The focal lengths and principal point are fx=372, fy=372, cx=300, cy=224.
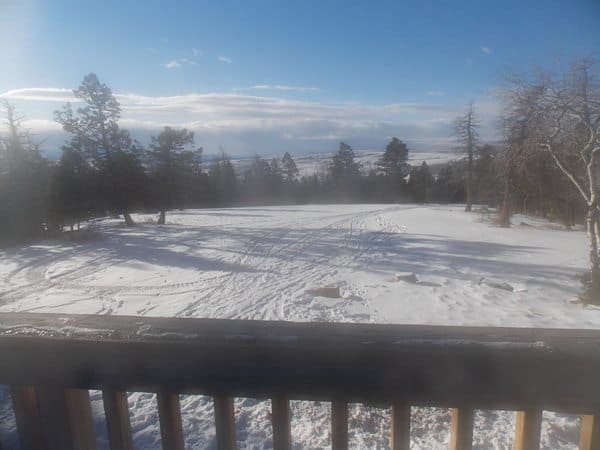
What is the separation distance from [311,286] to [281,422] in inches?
328

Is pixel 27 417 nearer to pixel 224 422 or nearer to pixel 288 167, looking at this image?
pixel 224 422

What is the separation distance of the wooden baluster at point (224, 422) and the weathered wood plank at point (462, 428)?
655 millimetres

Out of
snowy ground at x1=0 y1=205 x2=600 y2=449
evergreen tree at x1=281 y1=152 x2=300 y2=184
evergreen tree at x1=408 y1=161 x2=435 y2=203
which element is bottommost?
snowy ground at x1=0 y1=205 x2=600 y2=449

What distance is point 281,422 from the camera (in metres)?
1.13

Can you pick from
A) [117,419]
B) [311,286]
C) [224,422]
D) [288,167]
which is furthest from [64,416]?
[288,167]

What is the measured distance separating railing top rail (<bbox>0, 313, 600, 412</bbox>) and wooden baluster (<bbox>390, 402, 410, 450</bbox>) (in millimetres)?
62

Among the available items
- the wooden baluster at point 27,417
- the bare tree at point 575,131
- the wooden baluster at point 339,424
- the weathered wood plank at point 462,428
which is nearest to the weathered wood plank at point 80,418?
the wooden baluster at point 27,417

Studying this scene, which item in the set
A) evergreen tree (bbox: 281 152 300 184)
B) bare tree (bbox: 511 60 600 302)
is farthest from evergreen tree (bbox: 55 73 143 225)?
evergreen tree (bbox: 281 152 300 184)

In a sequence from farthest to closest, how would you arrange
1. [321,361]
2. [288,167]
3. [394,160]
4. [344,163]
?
[288,167], [344,163], [394,160], [321,361]

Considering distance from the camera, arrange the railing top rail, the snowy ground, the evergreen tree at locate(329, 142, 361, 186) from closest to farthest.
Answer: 1. the railing top rail
2. the snowy ground
3. the evergreen tree at locate(329, 142, 361, 186)

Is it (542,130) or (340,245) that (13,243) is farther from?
(542,130)

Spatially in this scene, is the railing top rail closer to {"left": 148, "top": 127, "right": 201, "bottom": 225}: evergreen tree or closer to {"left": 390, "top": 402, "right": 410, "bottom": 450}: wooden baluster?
{"left": 390, "top": 402, "right": 410, "bottom": 450}: wooden baluster

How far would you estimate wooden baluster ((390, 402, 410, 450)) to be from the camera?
1050mm

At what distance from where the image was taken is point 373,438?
11.8 ft
